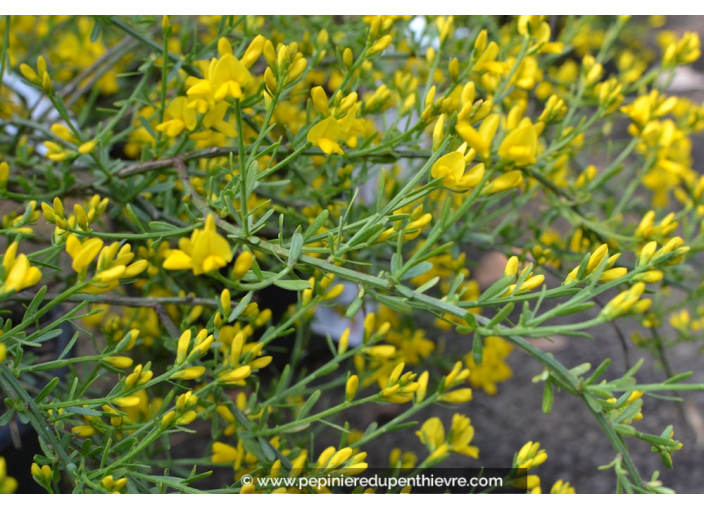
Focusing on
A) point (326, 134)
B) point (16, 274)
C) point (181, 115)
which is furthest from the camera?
point (181, 115)

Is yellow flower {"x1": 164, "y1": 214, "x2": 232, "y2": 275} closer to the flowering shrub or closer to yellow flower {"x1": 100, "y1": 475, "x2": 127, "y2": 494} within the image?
the flowering shrub

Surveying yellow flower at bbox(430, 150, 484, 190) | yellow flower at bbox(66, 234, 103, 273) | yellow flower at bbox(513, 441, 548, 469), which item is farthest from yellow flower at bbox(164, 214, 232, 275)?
yellow flower at bbox(513, 441, 548, 469)

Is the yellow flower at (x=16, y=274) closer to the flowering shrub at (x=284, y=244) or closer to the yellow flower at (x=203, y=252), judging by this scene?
the flowering shrub at (x=284, y=244)

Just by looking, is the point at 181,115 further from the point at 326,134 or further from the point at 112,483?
the point at 112,483

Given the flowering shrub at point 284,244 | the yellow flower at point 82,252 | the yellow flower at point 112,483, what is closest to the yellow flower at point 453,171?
the flowering shrub at point 284,244

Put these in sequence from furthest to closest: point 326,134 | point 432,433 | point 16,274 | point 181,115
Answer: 1. point 432,433
2. point 181,115
3. point 326,134
4. point 16,274

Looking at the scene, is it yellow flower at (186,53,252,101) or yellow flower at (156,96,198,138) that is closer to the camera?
yellow flower at (186,53,252,101)

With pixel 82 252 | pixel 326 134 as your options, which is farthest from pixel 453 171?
pixel 82 252

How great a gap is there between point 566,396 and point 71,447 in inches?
60.6

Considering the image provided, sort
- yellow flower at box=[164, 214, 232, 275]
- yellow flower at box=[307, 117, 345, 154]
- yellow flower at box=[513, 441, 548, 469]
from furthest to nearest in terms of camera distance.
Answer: yellow flower at box=[513, 441, 548, 469], yellow flower at box=[307, 117, 345, 154], yellow flower at box=[164, 214, 232, 275]

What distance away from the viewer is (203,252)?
1.67 feet

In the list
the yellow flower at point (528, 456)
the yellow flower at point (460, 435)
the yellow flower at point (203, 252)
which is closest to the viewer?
the yellow flower at point (203, 252)

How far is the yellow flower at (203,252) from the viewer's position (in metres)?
0.50

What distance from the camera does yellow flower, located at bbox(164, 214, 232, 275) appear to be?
1.64ft
